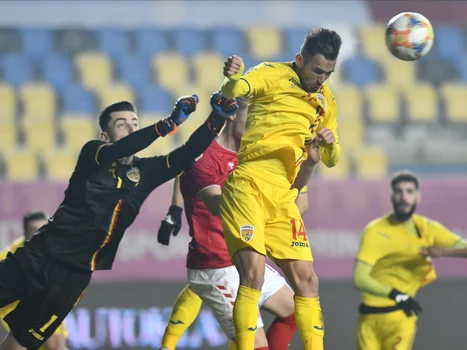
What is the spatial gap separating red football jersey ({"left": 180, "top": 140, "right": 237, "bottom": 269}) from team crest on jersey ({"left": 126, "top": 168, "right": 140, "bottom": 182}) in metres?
0.41

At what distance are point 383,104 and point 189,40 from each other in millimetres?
3141

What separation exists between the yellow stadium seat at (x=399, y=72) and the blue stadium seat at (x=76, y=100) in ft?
15.1

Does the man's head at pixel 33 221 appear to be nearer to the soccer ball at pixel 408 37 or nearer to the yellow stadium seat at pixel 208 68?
the soccer ball at pixel 408 37

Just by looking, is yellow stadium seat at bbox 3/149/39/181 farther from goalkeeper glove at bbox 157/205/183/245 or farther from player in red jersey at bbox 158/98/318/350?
player in red jersey at bbox 158/98/318/350

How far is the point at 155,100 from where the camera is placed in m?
13.4

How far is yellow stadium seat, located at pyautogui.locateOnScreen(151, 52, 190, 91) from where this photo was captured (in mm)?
14047

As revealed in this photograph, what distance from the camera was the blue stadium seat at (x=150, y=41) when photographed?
46.7ft

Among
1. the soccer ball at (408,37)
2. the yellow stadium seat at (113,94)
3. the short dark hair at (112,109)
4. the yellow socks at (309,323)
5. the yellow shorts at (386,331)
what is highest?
the yellow stadium seat at (113,94)

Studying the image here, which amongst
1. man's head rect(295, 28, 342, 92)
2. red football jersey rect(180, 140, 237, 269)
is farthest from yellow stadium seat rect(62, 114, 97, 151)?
man's head rect(295, 28, 342, 92)

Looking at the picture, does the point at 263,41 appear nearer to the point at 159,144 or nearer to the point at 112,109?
the point at 159,144

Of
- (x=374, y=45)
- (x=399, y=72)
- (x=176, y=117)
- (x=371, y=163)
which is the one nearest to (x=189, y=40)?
(x=374, y=45)

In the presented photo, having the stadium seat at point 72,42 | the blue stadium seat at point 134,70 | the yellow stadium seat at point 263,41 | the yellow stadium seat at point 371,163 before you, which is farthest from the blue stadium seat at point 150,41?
the yellow stadium seat at point 371,163

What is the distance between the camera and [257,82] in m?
5.27

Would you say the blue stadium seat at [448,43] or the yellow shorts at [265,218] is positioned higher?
the blue stadium seat at [448,43]
